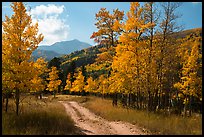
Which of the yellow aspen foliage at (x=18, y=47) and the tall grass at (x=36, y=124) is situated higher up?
the yellow aspen foliage at (x=18, y=47)

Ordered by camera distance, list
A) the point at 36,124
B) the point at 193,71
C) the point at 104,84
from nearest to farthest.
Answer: the point at 36,124
the point at 193,71
the point at 104,84

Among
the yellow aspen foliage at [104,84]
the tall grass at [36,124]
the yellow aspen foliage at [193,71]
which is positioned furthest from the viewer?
the yellow aspen foliage at [104,84]

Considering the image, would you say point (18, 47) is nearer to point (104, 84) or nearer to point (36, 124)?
point (36, 124)

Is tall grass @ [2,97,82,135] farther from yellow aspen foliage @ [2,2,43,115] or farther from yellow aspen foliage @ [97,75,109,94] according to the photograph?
yellow aspen foliage @ [97,75,109,94]

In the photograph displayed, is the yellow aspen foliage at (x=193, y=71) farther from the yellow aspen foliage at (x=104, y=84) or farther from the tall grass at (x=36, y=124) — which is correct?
the tall grass at (x=36, y=124)

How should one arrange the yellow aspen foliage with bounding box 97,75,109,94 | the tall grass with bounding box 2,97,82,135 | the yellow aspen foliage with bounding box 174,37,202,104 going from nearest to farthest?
the tall grass with bounding box 2,97,82,135
the yellow aspen foliage with bounding box 174,37,202,104
the yellow aspen foliage with bounding box 97,75,109,94

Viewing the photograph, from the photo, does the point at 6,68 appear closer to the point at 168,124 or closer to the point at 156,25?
the point at 168,124

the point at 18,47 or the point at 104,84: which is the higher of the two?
the point at 18,47

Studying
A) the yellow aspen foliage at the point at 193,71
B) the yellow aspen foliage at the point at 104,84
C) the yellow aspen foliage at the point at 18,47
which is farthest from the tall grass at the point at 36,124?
the yellow aspen foliage at the point at 193,71

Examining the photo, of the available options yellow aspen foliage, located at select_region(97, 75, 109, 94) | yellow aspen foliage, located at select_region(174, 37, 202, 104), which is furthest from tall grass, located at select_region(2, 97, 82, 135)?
yellow aspen foliage, located at select_region(174, 37, 202, 104)

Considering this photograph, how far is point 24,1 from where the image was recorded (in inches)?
610

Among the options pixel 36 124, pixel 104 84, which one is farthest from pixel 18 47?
pixel 104 84

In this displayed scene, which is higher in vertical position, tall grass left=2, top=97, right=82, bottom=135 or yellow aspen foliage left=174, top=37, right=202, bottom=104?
yellow aspen foliage left=174, top=37, right=202, bottom=104

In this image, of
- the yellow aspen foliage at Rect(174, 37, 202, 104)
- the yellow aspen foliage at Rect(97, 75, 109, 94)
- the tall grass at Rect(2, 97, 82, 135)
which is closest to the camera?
the tall grass at Rect(2, 97, 82, 135)
